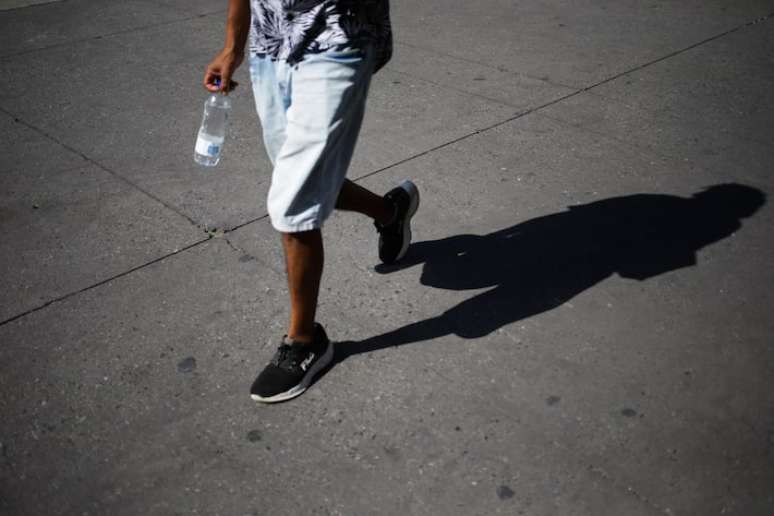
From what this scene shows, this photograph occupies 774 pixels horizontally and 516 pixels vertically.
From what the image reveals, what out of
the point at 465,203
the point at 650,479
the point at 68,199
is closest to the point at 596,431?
the point at 650,479

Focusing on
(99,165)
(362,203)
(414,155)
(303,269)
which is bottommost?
(99,165)

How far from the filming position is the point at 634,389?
291 cm

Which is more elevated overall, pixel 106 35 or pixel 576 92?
pixel 576 92

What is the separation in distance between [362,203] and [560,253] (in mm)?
1030

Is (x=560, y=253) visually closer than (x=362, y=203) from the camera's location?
No

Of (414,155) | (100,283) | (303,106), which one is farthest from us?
(414,155)

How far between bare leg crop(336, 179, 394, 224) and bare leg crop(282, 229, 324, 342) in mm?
535

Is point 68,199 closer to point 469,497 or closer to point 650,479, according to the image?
point 469,497

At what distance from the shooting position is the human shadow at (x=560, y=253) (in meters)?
3.33

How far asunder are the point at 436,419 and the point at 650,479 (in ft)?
2.42

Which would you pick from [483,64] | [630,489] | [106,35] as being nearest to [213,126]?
[483,64]

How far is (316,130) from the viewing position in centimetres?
258

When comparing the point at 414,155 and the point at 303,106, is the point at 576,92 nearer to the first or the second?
the point at 414,155

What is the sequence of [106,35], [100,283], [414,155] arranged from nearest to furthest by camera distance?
1. [100,283]
2. [414,155]
3. [106,35]
